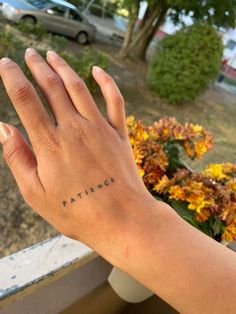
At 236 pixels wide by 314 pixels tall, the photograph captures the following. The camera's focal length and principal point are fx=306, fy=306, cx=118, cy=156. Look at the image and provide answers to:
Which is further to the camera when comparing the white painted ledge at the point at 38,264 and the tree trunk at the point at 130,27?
the tree trunk at the point at 130,27

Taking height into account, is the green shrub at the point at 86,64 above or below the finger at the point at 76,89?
below

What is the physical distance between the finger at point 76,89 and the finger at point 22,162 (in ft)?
0.61

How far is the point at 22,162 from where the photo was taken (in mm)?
794

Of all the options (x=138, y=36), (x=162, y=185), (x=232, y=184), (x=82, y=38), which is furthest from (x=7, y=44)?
(x=82, y=38)

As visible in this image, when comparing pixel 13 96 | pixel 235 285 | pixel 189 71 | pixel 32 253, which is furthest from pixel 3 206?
pixel 189 71

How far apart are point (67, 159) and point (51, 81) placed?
22cm

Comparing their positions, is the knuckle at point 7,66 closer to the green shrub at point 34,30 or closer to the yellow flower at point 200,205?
the yellow flower at point 200,205

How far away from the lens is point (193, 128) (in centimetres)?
175

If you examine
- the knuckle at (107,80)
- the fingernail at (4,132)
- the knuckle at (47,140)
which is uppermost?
the knuckle at (107,80)

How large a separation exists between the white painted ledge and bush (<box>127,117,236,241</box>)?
470 millimetres

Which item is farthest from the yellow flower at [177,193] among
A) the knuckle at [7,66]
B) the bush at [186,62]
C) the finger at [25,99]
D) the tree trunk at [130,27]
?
the tree trunk at [130,27]

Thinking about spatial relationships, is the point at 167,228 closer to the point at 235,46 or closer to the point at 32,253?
the point at 32,253

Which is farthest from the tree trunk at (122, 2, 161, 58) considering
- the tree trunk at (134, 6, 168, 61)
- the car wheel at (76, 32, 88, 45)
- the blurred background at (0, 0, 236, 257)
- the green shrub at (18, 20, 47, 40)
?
the green shrub at (18, 20, 47, 40)

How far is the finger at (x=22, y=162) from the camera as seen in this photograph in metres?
0.78
